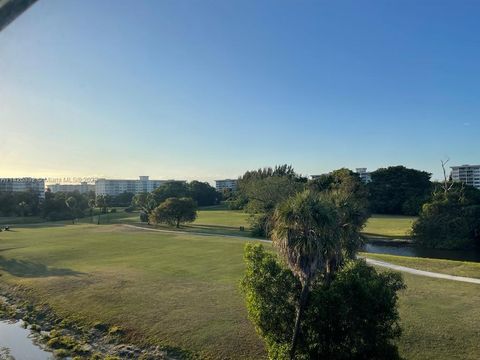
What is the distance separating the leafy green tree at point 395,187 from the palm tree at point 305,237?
85.2m

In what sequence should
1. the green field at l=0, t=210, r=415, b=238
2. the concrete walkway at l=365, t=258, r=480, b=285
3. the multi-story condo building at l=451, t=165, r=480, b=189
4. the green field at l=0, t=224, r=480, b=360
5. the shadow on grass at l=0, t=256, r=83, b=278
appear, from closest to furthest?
the green field at l=0, t=224, r=480, b=360 → the concrete walkway at l=365, t=258, r=480, b=285 → the shadow on grass at l=0, t=256, r=83, b=278 → the green field at l=0, t=210, r=415, b=238 → the multi-story condo building at l=451, t=165, r=480, b=189

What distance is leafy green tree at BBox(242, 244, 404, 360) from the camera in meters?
13.1

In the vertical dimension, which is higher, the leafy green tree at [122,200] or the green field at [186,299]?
the leafy green tree at [122,200]

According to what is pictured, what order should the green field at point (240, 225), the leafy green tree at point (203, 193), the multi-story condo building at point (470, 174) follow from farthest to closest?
the multi-story condo building at point (470, 174) → the leafy green tree at point (203, 193) → the green field at point (240, 225)

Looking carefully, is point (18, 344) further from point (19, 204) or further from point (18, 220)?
point (19, 204)

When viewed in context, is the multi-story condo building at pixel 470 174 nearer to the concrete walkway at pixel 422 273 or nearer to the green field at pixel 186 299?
the concrete walkway at pixel 422 273

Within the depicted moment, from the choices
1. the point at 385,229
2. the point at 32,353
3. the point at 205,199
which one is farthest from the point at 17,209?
the point at 32,353

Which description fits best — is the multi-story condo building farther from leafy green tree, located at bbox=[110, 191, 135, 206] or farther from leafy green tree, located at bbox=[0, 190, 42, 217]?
leafy green tree, located at bbox=[0, 190, 42, 217]

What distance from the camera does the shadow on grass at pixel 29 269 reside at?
32312mm

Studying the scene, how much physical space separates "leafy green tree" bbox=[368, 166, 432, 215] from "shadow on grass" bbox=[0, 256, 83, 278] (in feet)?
250

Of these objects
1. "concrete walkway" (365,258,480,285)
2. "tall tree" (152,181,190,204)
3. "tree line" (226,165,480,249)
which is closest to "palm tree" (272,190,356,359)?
"tree line" (226,165,480,249)

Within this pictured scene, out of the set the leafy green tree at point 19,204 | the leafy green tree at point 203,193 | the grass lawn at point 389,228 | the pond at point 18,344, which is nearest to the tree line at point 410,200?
the grass lawn at point 389,228

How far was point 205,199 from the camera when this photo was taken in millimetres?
139375

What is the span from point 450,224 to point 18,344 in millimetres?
52181
